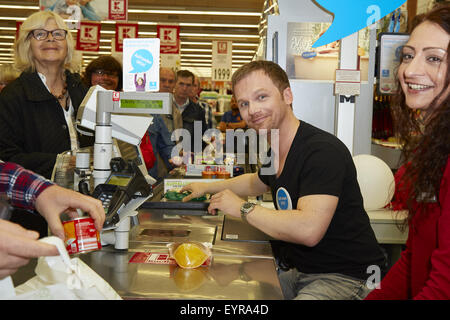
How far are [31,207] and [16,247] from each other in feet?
2.10

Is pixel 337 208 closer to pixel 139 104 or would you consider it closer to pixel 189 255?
pixel 189 255

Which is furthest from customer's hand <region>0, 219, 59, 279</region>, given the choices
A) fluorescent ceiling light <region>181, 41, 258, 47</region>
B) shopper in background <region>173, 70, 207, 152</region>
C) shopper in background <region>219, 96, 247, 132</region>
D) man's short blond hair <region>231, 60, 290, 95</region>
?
fluorescent ceiling light <region>181, 41, 258, 47</region>

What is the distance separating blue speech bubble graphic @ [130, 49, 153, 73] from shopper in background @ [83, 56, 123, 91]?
2152mm

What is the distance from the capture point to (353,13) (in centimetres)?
317

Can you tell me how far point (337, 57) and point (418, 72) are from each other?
7.34ft

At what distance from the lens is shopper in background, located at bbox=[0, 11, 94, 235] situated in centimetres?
256

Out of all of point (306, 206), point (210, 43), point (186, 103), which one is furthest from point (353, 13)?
point (210, 43)

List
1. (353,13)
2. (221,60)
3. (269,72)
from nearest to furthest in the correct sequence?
1. (269,72)
2. (353,13)
3. (221,60)

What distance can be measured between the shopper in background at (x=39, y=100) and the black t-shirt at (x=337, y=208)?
1446mm

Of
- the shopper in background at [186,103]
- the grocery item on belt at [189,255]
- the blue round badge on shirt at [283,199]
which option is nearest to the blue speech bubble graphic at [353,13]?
the blue round badge on shirt at [283,199]

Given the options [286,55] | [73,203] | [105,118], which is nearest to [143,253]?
[73,203]

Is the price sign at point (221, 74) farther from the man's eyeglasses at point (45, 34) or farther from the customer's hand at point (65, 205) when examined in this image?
the customer's hand at point (65, 205)

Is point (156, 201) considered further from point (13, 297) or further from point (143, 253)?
point (13, 297)

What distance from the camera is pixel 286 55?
3.36 metres
